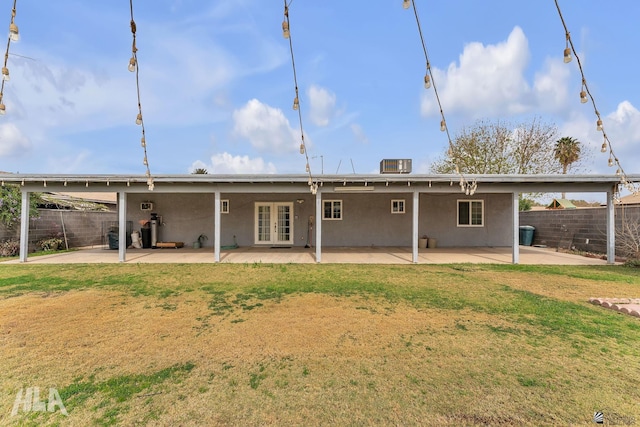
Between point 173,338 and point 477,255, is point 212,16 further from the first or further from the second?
point 477,255

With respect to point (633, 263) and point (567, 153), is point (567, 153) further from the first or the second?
point (633, 263)

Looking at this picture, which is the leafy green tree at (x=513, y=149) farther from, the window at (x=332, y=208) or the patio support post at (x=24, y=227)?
the patio support post at (x=24, y=227)

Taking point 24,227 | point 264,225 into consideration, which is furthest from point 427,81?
point 24,227

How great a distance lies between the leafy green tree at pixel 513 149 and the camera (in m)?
21.4

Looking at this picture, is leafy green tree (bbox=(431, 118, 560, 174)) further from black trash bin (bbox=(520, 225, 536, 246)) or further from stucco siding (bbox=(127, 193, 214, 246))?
stucco siding (bbox=(127, 193, 214, 246))

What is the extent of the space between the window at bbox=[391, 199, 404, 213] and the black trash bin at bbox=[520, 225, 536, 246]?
230 inches

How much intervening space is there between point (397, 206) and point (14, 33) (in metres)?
11.8

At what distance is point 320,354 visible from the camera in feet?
11.0

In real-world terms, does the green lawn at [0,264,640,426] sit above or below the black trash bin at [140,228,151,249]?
below

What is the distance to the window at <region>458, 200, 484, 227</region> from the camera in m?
13.2

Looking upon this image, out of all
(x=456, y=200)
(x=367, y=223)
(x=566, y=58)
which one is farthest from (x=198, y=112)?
(x=566, y=58)
